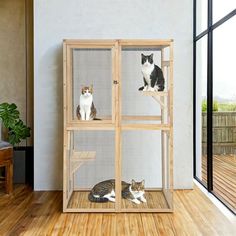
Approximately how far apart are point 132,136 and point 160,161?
50 cm

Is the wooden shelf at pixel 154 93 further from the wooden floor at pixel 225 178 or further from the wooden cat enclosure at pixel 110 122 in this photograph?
the wooden floor at pixel 225 178

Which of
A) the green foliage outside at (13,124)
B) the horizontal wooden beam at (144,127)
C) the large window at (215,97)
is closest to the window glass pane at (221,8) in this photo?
the large window at (215,97)

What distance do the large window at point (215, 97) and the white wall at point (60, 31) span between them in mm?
371

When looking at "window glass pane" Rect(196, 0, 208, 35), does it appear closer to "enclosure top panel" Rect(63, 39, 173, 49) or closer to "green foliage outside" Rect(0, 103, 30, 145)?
"enclosure top panel" Rect(63, 39, 173, 49)

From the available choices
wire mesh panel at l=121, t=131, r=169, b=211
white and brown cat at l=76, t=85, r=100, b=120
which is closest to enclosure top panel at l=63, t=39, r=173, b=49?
white and brown cat at l=76, t=85, r=100, b=120

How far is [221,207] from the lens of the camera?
353cm

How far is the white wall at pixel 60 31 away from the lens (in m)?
4.21

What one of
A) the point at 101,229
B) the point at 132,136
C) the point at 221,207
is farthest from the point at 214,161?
the point at 101,229

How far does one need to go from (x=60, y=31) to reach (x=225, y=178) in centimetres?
257

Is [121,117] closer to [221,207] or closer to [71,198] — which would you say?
Result: [71,198]

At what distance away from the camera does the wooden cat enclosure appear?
342cm

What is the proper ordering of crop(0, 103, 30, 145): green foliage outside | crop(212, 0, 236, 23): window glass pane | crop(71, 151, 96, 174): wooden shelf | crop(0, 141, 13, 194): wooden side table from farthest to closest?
1. crop(0, 103, 30, 145): green foliage outside
2. crop(0, 141, 13, 194): wooden side table
3. crop(71, 151, 96, 174): wooden shelf
4. crop(212, 0, 236, 23): window glass pane

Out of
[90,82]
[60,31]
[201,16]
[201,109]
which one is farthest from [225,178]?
[60,31]

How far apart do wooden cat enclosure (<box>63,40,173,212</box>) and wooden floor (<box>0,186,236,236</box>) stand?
0.51 feet
